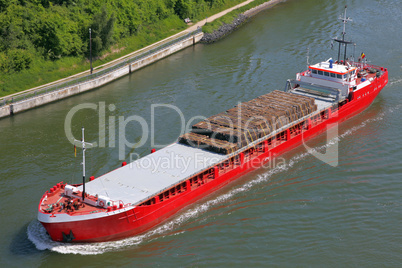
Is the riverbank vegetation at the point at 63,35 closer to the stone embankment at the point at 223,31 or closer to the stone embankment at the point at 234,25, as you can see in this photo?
the stone embankment at the point at 223,31

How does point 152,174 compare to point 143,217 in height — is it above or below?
above

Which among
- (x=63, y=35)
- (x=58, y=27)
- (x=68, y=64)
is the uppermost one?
(x=58, y=27)

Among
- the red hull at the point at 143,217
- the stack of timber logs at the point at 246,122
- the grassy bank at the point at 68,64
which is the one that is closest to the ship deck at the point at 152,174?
the stack of timber logs at the point at 246,122

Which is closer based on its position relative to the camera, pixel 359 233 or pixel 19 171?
pixel 359 233

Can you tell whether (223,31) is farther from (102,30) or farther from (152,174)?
(152,174)

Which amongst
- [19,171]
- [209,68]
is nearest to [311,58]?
[209,68]

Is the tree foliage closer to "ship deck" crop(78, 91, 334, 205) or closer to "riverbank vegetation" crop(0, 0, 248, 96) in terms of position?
"riverbank vegetation" crop(0, 0, 248, 96)

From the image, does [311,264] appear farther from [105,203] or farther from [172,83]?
[172,83]

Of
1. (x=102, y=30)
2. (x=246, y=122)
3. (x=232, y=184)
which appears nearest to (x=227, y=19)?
(x=102, y=30)
